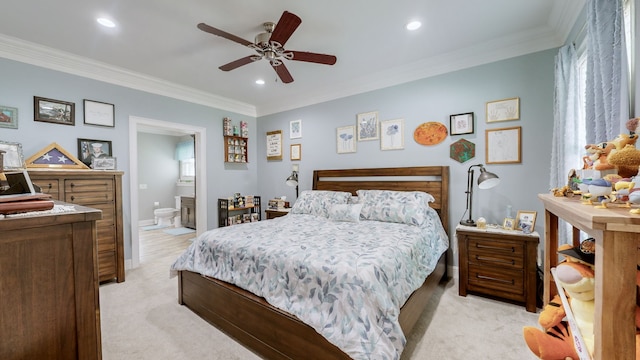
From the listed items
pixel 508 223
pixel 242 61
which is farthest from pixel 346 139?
pixel 508 223

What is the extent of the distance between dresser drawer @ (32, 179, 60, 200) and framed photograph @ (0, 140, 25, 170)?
0.21 metres

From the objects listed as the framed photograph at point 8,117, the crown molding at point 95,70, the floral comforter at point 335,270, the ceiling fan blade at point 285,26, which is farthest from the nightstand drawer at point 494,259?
the framed photograph at point 8,117

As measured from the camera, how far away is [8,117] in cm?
273

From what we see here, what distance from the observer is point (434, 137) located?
3236 millimetres

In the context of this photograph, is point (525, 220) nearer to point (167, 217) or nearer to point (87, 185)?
point (87, 185)

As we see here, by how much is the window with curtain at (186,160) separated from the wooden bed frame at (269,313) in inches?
199

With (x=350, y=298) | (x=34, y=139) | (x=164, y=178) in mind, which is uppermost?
(x=34, y=139)

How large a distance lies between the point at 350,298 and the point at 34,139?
3.86 meters

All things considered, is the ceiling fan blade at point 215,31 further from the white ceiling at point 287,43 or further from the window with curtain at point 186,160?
the window with curtain at point 186,160

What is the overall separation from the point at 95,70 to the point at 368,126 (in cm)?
366

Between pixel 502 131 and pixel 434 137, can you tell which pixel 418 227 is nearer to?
pixel 434 137

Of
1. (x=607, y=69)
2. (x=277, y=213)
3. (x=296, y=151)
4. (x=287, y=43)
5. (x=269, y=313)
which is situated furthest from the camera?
(x=296, y=151)

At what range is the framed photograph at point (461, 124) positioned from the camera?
9.83 ft

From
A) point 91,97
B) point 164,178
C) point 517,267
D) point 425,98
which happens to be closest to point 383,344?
point 517,267
